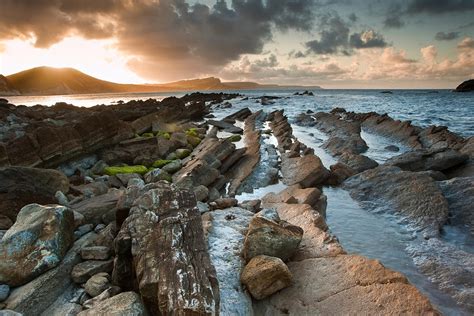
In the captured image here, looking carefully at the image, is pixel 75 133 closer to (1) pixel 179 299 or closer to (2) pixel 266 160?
(2) pixel 266 160

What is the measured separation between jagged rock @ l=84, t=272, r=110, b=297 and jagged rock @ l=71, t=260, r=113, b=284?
0.19 meters

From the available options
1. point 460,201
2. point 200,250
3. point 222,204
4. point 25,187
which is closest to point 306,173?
point 222,204

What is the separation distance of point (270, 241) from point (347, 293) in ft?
5.14

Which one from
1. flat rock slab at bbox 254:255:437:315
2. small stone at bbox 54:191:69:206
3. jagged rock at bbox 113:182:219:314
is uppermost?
jagged rock at bbox 113:182:219:314

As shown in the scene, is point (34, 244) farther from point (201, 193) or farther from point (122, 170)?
point (122, 170)

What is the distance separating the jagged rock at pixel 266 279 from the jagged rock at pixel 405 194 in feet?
17.5

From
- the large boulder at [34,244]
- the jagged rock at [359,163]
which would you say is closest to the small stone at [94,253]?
the large boulder at [34,244]

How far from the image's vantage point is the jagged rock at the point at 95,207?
746 centimetres

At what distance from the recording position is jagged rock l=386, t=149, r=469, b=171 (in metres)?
12.9

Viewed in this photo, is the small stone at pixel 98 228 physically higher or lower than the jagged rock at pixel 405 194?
higher

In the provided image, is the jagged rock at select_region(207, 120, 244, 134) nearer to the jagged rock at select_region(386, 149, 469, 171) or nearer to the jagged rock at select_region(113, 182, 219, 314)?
the jagged rock at select_region(386, 149, 469, 171)

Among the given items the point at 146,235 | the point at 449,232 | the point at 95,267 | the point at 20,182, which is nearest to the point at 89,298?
the point at 95,267

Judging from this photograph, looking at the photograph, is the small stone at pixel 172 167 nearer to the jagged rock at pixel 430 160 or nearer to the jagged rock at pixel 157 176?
the jagged rock at pixel 157 176

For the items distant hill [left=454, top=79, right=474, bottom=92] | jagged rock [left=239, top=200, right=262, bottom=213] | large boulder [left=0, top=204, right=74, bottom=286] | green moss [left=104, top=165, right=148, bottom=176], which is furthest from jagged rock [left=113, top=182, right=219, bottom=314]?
distant hill [left=454, top=79, right=474, bottom=92]
